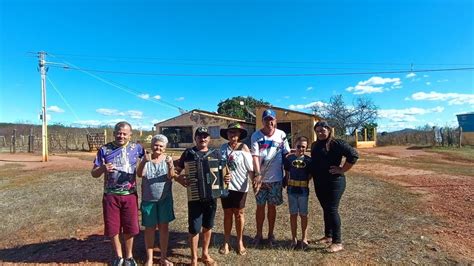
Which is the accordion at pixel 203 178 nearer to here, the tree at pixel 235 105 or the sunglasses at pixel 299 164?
the sunglasses at pixel 299 164

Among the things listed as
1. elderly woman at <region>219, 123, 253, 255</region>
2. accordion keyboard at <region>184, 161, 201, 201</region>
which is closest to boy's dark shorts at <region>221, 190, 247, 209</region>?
elderly woman at <region>219, 123, 253, 255</region>

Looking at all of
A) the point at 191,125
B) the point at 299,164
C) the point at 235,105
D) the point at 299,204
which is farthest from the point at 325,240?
the point at 235,105

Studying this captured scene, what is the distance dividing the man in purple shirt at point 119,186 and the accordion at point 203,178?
0.68m

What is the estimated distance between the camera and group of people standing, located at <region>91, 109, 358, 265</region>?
402 cm

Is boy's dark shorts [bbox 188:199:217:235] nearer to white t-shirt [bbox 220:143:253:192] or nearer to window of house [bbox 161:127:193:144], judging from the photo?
white t-shirt [bbox 220:143:253:192]

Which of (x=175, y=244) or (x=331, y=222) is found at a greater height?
(x=331, y=222)

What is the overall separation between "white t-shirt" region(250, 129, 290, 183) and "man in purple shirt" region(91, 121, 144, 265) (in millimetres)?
1609

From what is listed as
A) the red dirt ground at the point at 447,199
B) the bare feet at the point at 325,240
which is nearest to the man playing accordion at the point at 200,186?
the bare feet at the point at 325,240

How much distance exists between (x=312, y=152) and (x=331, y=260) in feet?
4.59

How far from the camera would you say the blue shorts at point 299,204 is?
471 cm

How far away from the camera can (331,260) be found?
4363mm

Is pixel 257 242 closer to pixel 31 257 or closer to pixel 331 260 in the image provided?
pixel 331 260

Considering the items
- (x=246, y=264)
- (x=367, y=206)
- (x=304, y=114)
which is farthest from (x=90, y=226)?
(x=304, y=114)

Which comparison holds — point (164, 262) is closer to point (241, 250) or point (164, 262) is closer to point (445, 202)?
→ point (241, 250)
